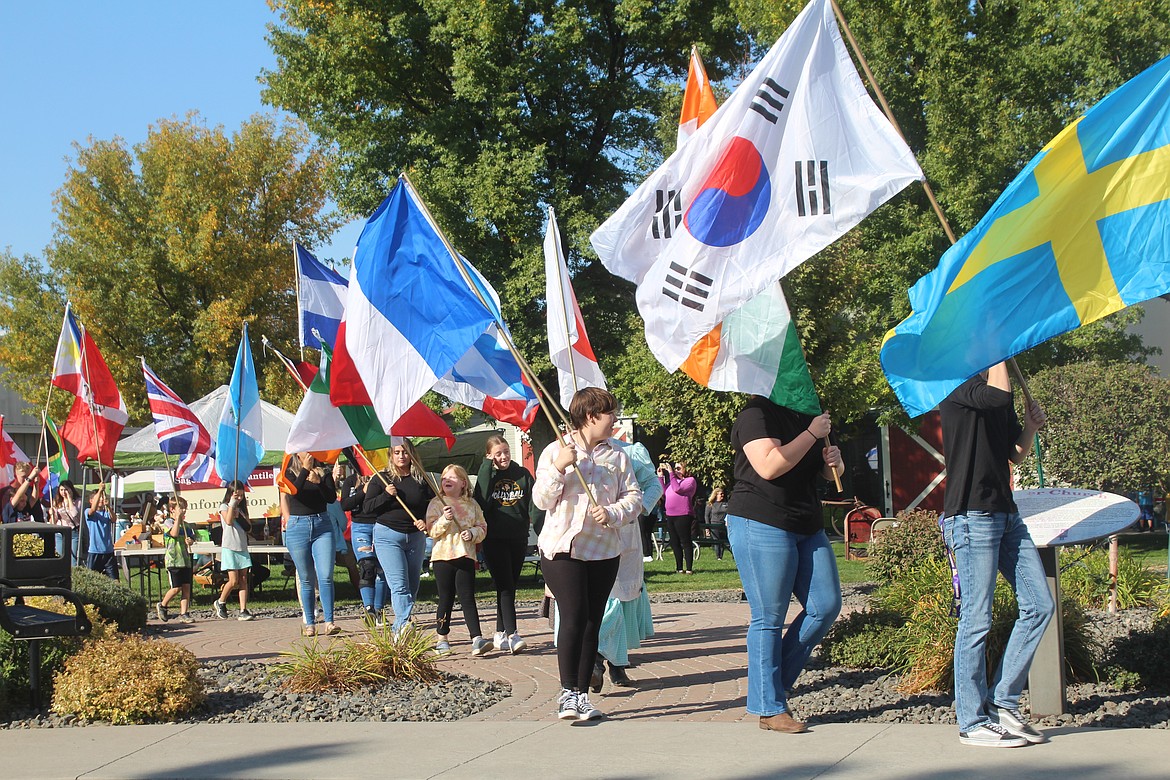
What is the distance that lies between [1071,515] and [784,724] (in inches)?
73.7

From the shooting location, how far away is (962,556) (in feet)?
17.8

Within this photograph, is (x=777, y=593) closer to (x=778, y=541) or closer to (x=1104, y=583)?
(x=778, y=541)

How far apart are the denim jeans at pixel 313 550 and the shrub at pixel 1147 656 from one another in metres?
6.60

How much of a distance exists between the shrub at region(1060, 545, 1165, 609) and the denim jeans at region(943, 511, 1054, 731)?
3.75 meters

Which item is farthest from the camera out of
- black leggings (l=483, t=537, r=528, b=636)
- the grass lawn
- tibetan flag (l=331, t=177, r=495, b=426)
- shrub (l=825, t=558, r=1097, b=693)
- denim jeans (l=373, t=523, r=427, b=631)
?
the grass lawn

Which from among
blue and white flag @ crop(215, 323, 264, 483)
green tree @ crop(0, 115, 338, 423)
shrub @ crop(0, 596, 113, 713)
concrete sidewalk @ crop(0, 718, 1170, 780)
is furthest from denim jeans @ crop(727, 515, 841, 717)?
green tree @ crop(0, 115, 338, 423)

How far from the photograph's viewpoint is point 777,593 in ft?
18.9

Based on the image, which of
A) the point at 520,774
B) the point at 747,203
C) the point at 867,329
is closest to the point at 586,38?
the point at 867,329

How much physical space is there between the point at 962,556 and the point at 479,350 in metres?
5.11

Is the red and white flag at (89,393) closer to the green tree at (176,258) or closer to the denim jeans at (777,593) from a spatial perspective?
the denim jeans at (777,593)

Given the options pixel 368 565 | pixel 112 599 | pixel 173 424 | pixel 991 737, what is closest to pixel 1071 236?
pixel 991 737

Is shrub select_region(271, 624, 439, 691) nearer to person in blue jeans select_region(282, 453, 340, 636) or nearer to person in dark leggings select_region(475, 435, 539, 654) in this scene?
person in dark leggings select_region(475, 435, 539, 654)

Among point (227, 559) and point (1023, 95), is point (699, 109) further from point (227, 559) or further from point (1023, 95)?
point (1023, 95)

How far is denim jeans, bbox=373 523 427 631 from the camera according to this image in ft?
31.4
